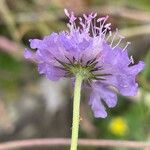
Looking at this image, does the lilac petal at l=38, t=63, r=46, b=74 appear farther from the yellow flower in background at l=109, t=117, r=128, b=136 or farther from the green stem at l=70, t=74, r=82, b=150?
the yellow flower in background at l=109, t=117, r=128, b=136

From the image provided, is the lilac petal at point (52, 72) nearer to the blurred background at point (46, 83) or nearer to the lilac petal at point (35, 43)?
the lilac petal at point (35, 43)

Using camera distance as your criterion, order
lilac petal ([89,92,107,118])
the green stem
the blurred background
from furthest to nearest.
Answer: the blurred background
lilac petal ([89,92,107,118])
the green stem

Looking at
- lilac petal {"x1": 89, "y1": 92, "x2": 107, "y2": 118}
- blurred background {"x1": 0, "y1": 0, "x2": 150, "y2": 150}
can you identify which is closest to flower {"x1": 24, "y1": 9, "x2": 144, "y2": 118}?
lilac petal {"x1": 89, "y1": 92, "x2": 107, "y2": 118}

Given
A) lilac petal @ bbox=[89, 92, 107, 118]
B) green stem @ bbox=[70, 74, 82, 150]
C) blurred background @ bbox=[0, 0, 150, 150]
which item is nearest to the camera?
green stem @ bbox=[70, 74, 82, 150]

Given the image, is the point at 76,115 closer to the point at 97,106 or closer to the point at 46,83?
the point at 97,106

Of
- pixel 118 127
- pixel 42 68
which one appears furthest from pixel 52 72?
pixel 118 127

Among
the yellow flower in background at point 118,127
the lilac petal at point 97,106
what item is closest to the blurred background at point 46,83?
the yellow flower in background at point 118,127

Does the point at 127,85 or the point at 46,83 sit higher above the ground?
the point at 46,83
